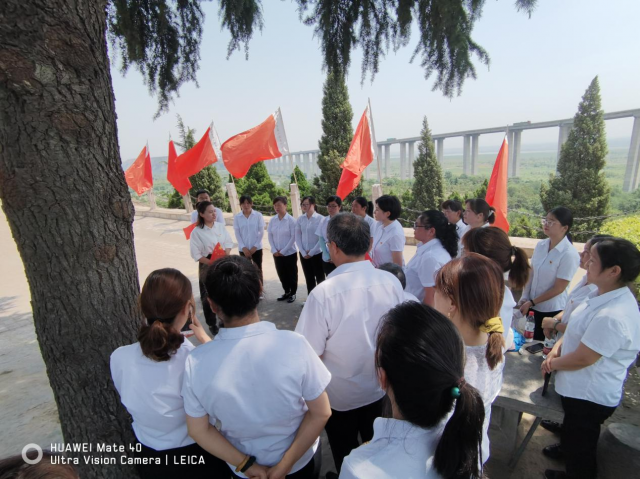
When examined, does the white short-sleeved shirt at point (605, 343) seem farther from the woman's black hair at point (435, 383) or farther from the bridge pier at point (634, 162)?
the bridge pier at point (634, 162)

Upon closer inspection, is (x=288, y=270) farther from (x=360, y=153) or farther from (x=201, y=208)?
(x=360, y=153)

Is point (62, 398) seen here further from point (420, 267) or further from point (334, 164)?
point (334, 164)

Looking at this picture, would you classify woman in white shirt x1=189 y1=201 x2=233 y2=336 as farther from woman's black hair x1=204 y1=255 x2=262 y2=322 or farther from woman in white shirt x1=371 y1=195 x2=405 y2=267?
woman's black hair x1=204 y1=255 x2=262 y2=322

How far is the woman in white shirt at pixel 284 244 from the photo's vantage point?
15.8ft

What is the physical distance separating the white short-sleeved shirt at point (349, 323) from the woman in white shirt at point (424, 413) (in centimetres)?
65

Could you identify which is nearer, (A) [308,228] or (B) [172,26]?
(B) [172,26]

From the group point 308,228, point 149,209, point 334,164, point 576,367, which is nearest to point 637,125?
point 334,164

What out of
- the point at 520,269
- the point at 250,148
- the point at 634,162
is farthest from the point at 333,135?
the point at 520,269

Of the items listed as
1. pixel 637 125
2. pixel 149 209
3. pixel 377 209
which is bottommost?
pixel 149 209

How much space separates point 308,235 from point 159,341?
354 cm

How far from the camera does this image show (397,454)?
87 cm

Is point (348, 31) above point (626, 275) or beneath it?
above

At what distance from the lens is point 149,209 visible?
14.2 m

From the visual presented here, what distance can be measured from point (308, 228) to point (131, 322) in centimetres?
319
